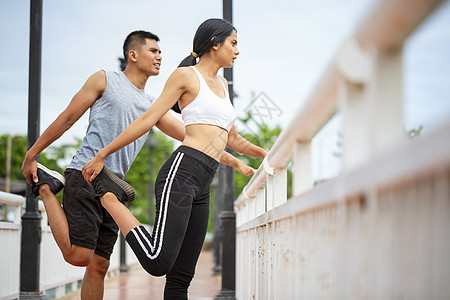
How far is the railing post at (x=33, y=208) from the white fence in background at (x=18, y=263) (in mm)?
181

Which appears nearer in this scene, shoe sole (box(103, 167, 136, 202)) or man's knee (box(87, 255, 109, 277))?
shoe sole (box(103, 167, 136, 202))

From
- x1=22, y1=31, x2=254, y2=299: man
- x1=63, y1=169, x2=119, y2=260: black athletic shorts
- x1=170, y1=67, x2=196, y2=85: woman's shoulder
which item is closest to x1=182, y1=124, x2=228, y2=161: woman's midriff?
x1=170, y1=67, x2=196, y2=85: woman's shoulder

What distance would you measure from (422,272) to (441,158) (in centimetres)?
21

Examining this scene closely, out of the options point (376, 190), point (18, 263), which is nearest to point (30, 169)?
point (18, 263)

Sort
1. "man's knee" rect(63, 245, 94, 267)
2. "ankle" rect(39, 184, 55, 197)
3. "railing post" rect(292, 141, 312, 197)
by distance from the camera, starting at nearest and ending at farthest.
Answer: "railing post" rect(292, 141, 312, 197) → "man's knee" rect(63, 245, 94, 267) → "ankle" rect(39, 184, 55, 197)

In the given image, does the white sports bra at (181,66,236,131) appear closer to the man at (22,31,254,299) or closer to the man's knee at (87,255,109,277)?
the man at (22,31,254,299)

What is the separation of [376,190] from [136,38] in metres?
3.07

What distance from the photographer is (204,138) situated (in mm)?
2980

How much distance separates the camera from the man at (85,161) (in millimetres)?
3564

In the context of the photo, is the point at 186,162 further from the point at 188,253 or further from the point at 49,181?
the point at 49,181

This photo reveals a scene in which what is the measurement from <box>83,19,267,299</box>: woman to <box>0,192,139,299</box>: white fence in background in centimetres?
192

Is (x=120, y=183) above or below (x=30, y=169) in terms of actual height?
below

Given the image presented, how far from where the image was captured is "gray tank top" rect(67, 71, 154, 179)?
11.8 ft

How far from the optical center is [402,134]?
3.30 feet
